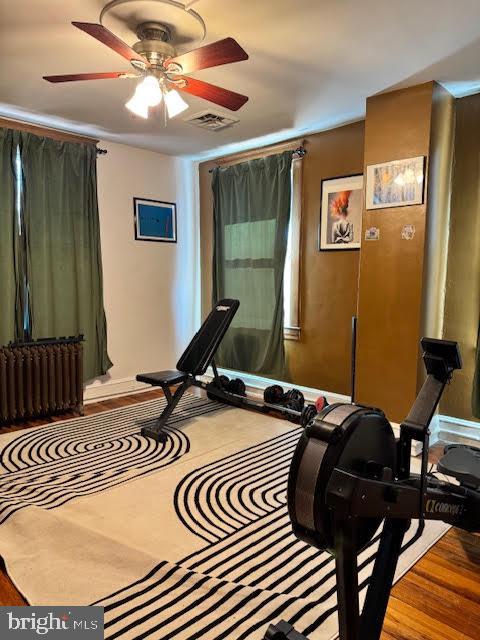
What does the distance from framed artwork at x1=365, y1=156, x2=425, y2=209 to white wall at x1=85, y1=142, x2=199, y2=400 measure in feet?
8.18

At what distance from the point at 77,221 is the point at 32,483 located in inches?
96.3

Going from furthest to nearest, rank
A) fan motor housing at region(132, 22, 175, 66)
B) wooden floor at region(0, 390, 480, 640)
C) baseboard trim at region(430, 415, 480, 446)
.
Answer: baseboard trim at region(430, 415, 480, 446) → fan motor housing at region(132, 22, 175, 66) → wooden floor at region(0, 390, 480, 640)

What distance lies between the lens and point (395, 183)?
305 centimetres

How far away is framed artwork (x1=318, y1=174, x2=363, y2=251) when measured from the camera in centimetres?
374

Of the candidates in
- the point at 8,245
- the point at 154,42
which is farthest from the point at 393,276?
the point at 8,245

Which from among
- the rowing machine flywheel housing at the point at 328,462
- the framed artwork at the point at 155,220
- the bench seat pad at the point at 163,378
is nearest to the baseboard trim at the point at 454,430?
the bench seat pad at the point at 163,378

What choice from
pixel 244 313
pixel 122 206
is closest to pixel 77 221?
pixel 122 206

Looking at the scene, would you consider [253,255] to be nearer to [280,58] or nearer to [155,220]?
[155,220]

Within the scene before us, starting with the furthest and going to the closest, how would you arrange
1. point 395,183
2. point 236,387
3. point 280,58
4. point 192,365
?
point 236,387 → point 192,365 → point 395,183 → point 280,58

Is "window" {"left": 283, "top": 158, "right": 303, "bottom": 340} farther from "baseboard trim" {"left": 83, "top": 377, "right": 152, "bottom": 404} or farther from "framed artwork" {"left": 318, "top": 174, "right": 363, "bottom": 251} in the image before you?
"baseboard trim" {"left": 83, "top": 377, "right": 152, "bottom": 404}

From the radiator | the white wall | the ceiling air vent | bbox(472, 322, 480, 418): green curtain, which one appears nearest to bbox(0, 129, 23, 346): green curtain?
the radiator

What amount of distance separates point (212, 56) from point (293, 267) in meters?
2.45

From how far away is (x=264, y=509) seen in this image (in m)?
2.36

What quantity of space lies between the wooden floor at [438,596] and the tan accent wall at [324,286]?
1940 mm
